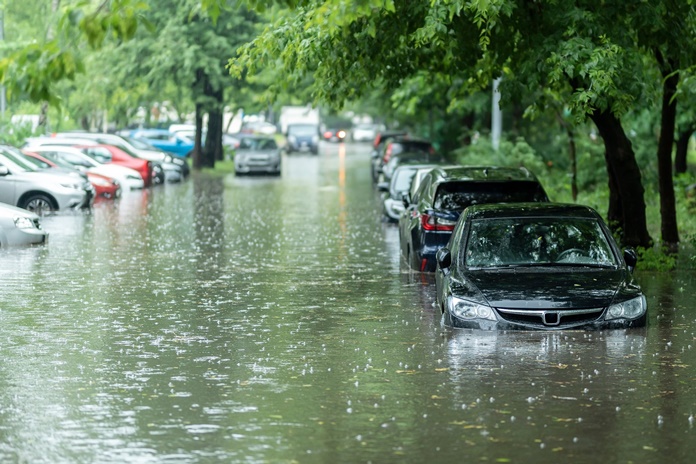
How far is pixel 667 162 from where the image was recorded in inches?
886

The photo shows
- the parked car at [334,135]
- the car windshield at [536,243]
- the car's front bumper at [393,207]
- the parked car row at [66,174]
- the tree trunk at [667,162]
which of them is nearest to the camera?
the car windshield at [536,243]

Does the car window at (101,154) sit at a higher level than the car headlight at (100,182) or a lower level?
higher

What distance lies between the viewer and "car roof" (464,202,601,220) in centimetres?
1433

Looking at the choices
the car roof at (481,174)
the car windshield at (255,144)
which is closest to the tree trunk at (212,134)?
the car windshield at (255,144)

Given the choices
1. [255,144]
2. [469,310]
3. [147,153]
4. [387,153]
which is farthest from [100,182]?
[469,310]

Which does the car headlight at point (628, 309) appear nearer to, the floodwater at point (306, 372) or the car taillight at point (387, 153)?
the floodwater at point (306, 372)

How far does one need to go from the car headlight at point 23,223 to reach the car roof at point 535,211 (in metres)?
11.0

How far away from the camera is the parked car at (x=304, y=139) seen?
84812 millimetres

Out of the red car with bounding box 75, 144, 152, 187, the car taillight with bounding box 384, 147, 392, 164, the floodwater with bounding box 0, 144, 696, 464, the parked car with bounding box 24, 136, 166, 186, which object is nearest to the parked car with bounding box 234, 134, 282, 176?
the parked car with bounding box 24, 136, 166, 186

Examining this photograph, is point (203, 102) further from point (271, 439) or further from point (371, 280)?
point (271, 439)

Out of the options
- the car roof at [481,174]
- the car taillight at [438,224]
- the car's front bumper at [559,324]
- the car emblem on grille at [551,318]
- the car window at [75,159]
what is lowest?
the car's front bumper at [559,324]

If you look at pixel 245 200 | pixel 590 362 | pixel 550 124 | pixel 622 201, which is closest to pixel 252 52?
pixel 622 201

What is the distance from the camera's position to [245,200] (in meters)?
38.4

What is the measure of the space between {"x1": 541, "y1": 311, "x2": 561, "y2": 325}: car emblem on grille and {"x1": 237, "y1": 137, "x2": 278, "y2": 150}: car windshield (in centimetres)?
4325
